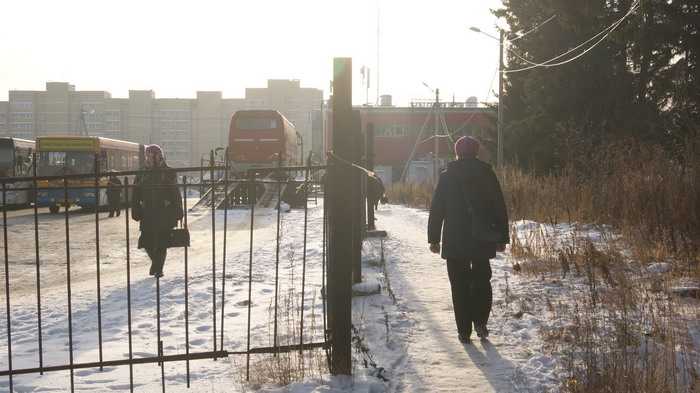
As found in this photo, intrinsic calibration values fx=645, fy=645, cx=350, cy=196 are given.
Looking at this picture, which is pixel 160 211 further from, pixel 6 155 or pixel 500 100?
pixel 6 155

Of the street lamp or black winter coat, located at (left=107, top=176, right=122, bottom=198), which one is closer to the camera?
black winter coat, located at (left=107, top=176, right=122, bottom=198)

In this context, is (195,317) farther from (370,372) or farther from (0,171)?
(0,171)

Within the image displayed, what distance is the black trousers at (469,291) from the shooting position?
5.55m

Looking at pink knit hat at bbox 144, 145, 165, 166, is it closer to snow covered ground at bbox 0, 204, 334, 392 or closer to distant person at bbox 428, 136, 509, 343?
snow covered ground at bbox 0, 204, 334, 392

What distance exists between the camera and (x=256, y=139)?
28203 mm

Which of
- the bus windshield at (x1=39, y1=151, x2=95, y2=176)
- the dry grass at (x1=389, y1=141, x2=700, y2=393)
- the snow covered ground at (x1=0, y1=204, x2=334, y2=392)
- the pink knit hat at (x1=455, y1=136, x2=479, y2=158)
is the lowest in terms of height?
the snow covered ground at (x1=0, y1=204, x2=334, y2=392)

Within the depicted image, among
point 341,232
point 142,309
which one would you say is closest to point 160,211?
point 142,309

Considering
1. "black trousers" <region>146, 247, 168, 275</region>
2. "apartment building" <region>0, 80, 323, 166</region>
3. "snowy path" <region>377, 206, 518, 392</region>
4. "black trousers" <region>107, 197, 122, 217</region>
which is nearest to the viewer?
"snowy path" <region>377, 206, 518, 392</region>

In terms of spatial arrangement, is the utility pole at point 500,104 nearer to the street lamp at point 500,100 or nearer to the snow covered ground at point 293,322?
the street lamp at point 500,100

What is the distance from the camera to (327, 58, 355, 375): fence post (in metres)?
4.34

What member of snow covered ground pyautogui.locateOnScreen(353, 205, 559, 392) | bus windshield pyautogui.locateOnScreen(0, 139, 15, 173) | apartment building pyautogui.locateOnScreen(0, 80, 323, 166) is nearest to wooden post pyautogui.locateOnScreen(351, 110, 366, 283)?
snow covered ground pyautogui.locateOnScreen(353, 205, 559, 392)

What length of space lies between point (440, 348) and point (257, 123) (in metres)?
24.1

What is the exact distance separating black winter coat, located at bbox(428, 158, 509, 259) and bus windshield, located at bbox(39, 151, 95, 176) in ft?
71.4

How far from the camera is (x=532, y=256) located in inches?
380
